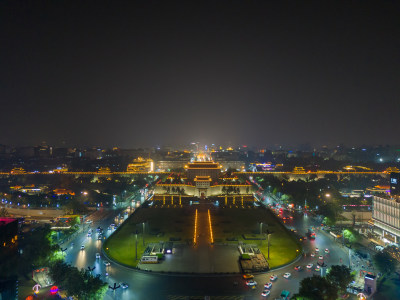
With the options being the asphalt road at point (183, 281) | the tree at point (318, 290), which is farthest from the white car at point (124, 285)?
the tree at point (318, 290)

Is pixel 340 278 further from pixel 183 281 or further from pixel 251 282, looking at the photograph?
pixel 183 281

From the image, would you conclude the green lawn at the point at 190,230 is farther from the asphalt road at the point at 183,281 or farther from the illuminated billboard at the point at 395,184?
the illuminated billboard at the point at 395,184

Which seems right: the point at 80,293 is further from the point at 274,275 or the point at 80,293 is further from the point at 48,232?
the point at 274,275

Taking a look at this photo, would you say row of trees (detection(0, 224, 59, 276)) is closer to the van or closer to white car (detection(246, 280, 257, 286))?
the van

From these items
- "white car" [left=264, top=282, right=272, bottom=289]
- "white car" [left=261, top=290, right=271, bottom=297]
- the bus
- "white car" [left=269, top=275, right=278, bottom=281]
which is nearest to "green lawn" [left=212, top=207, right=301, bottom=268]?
"white car" [left=269, top=275, right=278, bottom=281]

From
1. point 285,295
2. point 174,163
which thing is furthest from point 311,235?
point 174,163

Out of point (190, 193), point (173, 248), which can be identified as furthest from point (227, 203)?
point (173, 248)
